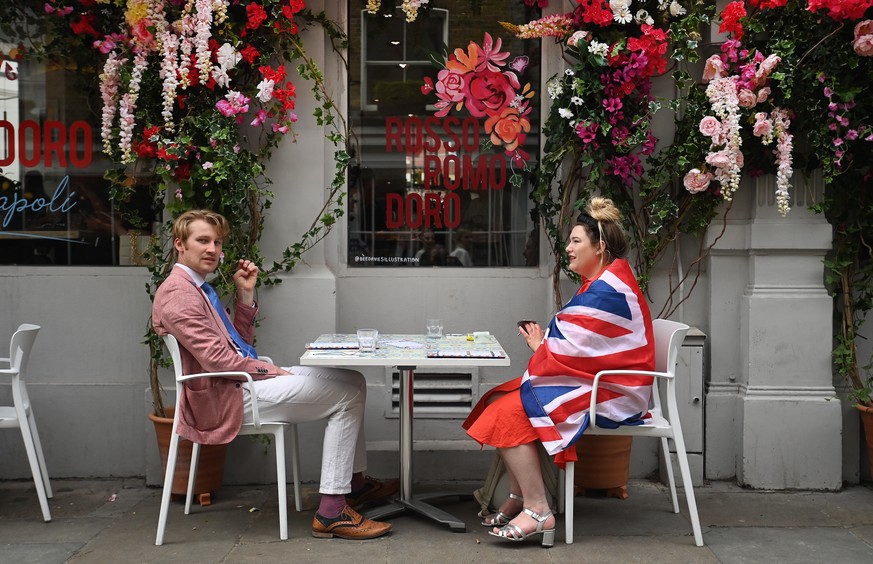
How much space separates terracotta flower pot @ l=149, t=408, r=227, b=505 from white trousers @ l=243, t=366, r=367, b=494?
0.95 metres

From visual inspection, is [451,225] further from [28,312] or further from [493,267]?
[28,312]

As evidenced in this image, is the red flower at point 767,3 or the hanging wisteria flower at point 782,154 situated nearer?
the red flower at point 767,3

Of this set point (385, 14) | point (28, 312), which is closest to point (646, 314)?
point (385, 14)

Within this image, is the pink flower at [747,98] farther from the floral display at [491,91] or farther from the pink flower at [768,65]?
the floral display at [491,91]

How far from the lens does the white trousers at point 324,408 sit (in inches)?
175

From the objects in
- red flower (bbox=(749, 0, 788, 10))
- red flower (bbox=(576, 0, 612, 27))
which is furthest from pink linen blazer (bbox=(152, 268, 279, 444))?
red flower (bbox=(749, 0, 788, 10))

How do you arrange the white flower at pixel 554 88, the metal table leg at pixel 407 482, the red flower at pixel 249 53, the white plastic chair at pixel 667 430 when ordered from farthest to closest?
the white flower at pixel 554 88 < the red flower at pixel 249 53 < the metal table leg at pixel 407 482 < the white plastic chair at pixel 667 430

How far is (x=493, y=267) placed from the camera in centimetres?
586

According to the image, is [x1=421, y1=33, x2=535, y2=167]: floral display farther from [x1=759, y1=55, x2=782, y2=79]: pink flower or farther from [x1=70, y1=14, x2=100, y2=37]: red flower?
[x1=70, y1=14, x2=100, y2=37]: red flower

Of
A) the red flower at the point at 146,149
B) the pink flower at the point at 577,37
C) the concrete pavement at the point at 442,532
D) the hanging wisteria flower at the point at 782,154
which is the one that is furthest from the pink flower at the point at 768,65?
the red flower at the point at 146,149

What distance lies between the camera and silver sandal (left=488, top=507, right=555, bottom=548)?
14.3 ft

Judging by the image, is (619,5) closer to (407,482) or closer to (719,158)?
(719,158)

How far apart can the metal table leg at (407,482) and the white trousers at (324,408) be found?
0.80 feet

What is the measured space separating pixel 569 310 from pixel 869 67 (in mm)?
2133
